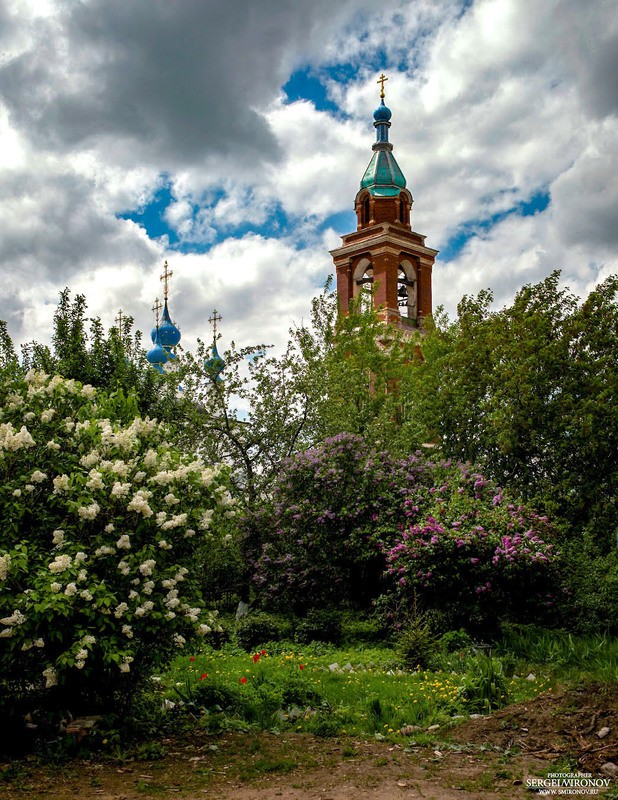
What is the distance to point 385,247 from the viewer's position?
36.5 metres

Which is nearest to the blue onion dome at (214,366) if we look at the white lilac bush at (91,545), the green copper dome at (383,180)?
the white lilac bush at (91,545)

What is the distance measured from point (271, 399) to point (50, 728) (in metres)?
10.9

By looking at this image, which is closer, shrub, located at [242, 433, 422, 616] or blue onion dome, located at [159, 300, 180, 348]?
shrub, located at [242, 433, 422, 616]

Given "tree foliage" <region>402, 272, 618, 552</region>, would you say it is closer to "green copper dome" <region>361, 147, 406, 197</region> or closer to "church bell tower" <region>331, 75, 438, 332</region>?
"church bell tower" <region>331, 75, 438, 332</region>

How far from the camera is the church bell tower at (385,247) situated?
3659 cm

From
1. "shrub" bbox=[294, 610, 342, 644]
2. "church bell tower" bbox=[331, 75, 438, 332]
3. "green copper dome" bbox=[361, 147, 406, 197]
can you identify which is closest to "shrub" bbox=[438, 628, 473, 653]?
"shrub" bbox=[294, 610, 342, 644]

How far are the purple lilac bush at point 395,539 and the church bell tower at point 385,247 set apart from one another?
2178cm

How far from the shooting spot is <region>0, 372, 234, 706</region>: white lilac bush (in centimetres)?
640

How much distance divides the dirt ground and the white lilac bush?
0.74 m

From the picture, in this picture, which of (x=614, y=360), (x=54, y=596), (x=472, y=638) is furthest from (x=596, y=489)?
(x=54, y=596)

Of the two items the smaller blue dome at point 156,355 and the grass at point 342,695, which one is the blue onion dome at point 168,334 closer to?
the smaller blue dome at point 156,355

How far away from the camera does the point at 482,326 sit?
741 inches

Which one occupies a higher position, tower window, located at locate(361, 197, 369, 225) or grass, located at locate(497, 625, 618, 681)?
tower window, located at locate(361, 197, 369, 225)

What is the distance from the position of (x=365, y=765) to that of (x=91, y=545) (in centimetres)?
270
